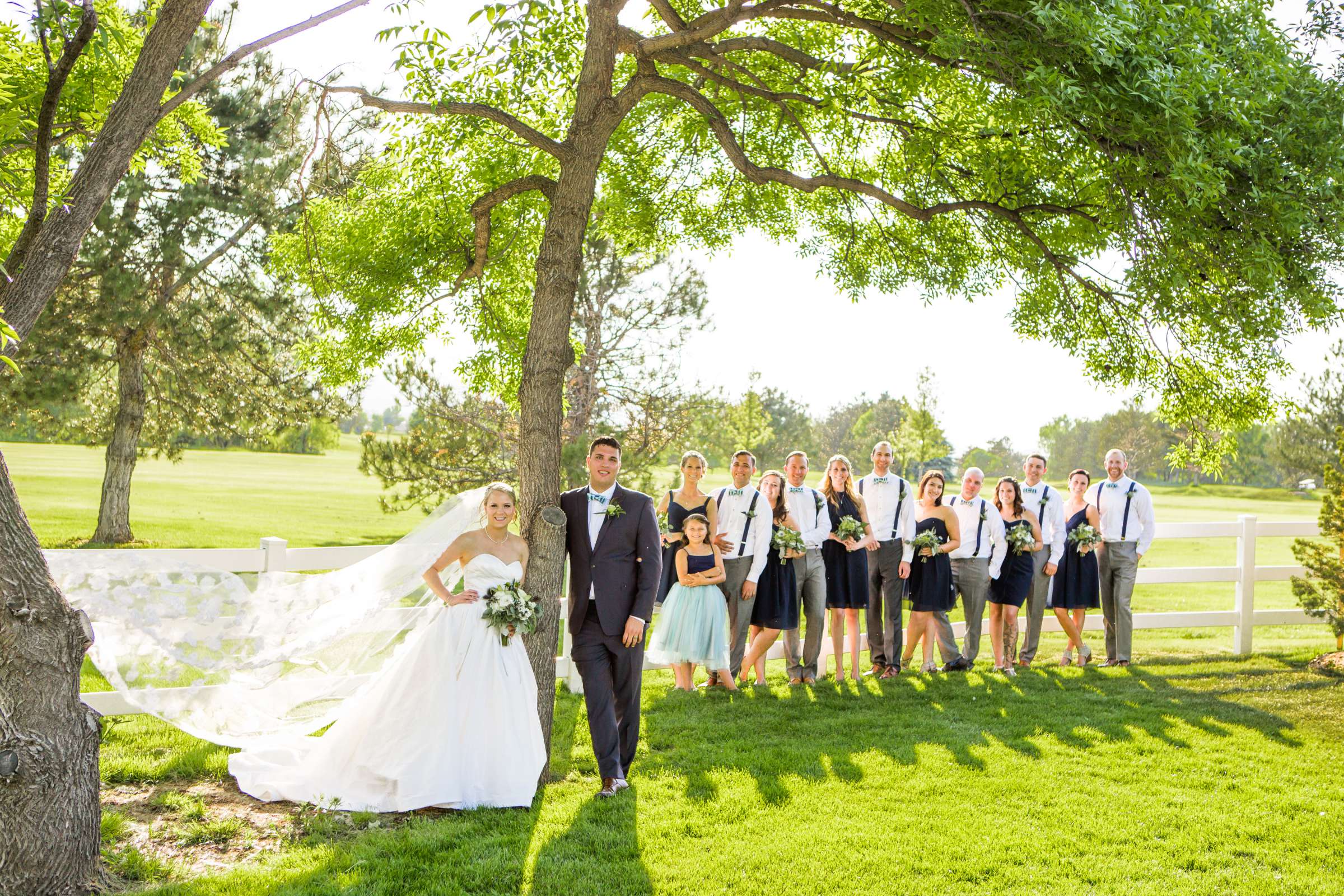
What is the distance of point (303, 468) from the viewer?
6625 cm

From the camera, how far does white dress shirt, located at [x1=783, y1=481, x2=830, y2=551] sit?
9.41 meters

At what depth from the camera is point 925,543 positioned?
Answer: 963 cm

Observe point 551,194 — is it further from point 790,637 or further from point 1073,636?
point 1073,636

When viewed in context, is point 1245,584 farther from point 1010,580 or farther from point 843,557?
point 843,557

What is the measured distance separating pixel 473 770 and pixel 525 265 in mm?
5510

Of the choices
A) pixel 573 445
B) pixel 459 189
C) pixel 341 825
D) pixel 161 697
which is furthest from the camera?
pixel 573 445

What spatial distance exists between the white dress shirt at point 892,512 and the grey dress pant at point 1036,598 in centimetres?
146

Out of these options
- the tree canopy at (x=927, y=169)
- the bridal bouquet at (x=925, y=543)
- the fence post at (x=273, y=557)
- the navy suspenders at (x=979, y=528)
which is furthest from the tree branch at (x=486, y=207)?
the navy suspenders at (x=979, y=528)

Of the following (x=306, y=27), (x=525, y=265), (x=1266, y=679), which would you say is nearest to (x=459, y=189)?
(x=525, y=265)

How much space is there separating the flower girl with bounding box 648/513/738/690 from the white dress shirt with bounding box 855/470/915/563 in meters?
2.04

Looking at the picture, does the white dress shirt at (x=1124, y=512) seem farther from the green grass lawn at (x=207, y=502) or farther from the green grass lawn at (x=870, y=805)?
the green grass lawn at (x=207, y=502)

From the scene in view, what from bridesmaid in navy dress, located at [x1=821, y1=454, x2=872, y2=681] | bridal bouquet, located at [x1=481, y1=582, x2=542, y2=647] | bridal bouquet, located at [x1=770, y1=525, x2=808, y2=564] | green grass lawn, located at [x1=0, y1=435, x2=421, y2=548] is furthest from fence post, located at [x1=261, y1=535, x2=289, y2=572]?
green grass lawn, located at [x1=0, y1=435, x2=421, y2=548]

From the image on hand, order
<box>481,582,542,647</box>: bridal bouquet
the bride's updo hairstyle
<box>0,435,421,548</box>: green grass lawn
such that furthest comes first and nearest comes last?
<box>0,435,421,548</box>: green grass lawn
the bride's updo hairstyle
<box>481,582,542,647</box>: bridal bouquet

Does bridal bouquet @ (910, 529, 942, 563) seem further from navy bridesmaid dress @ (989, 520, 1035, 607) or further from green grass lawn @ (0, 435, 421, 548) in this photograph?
green grass lawn @ (0, 435, 421, 548)
